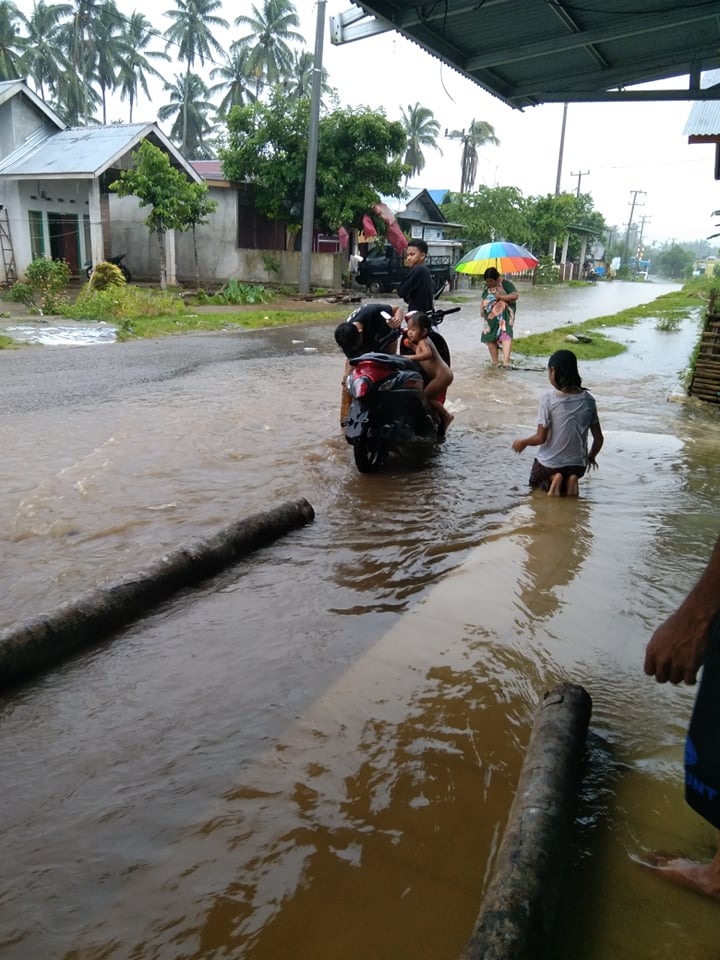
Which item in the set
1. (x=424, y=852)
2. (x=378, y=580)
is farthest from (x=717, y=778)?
(x=378, y=580)

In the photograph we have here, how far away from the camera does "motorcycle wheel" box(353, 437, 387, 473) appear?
578 cm

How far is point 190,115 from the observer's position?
167 ft

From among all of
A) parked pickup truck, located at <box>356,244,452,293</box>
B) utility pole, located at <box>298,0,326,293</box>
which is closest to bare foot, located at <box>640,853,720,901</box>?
utility pole, located at <box>298,0,326,293</box>

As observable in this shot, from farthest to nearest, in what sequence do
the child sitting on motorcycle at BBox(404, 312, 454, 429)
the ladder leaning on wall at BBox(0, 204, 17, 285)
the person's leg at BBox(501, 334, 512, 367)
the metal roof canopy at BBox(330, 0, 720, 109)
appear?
the ladder leaning on wall at BBox(0, 204, 17, 285) < the person's leg at BBox(501, 334, 512, 367) < the child sitting on motorcycle at BBox(404, 312, 454, 429) < the metal roof canopy at BBox(330, 0, 720, 109)

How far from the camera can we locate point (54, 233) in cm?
2453

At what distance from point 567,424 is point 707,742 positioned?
3710mm

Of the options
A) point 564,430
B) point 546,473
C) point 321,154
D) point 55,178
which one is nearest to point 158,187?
point 55,178

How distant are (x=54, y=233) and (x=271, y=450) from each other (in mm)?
21845

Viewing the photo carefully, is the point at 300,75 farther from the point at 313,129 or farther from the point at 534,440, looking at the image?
the point at 534,440

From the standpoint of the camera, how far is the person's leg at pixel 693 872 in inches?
74.8

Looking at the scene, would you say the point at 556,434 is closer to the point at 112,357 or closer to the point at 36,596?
the point at 36,596

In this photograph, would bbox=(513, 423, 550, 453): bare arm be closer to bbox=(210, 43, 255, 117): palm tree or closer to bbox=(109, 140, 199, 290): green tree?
bbox=(109, 140, 199, 290): green tree

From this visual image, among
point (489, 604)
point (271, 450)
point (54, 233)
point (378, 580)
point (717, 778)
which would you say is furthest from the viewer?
point (54, 233)

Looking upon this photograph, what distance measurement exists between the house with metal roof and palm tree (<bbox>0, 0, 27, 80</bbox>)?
15.7 m
